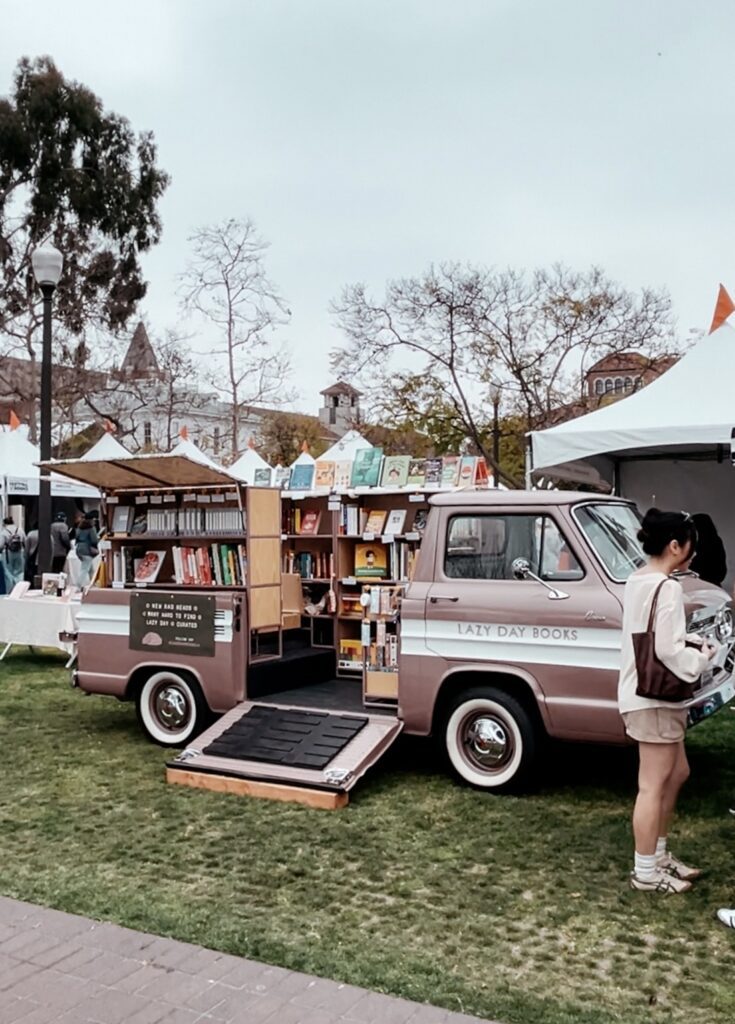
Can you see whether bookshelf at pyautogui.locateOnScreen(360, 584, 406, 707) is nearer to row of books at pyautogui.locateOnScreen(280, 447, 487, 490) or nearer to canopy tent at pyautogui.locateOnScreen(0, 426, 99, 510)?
row of books at pyautogui.locateOnScreen(280, 447, 487, 490)

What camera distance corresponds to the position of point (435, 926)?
424 centimetres

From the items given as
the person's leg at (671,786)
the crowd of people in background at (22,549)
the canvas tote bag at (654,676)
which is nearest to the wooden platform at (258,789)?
the person's leg at (671,786)

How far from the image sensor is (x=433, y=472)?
8516 millimetres

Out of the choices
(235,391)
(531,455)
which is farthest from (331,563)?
(235,391)

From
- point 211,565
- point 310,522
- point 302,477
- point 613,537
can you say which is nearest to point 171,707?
point 211,565

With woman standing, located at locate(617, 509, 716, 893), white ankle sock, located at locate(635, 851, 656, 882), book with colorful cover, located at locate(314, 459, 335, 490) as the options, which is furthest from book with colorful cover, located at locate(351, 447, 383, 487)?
white ankle sock, located at locate(635, 851, 656, 882)

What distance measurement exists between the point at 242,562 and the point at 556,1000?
15.7 feet

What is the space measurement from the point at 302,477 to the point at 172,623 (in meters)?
2.28

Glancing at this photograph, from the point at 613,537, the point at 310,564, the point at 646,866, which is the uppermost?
the point at 613,537

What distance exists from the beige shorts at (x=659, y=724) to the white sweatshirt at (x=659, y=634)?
4 centimetres

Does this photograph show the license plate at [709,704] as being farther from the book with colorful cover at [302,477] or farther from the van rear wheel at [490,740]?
the book with colorful cover at [302,477]

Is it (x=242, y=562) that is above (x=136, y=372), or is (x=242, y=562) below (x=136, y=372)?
below

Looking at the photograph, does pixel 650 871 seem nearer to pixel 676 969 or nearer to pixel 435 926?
pixel 676 969

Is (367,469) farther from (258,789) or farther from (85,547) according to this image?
(85,547)
